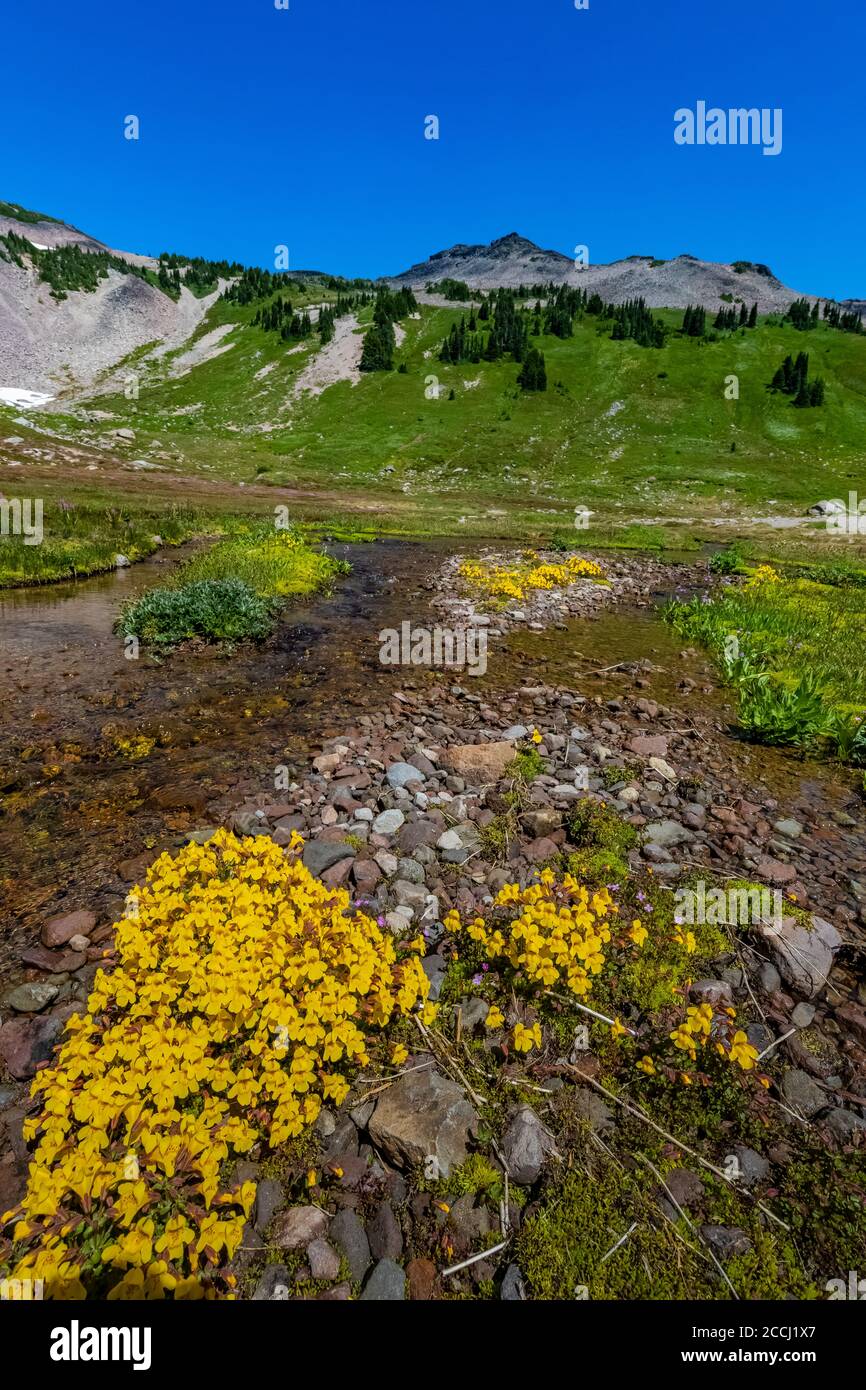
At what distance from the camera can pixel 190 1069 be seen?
3.97m

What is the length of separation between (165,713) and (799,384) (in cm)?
13749

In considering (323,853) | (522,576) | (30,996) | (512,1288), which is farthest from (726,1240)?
(522,576)

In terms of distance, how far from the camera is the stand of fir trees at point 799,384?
4222 inches

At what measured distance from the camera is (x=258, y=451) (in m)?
90.0

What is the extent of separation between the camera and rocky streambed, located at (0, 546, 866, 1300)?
3707 millimetres

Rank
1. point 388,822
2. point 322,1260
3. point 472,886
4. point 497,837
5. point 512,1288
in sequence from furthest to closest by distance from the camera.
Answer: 1. point 388,822
2. point 497,837
3. point 472,886
4. point 322,1260
5. point 512,1288

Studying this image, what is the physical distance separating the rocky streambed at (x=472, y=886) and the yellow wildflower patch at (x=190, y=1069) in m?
0.37

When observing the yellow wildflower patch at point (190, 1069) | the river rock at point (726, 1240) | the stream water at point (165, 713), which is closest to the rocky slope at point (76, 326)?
the stream water at point (165, 713)

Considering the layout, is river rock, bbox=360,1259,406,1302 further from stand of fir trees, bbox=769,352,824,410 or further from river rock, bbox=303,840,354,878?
stand of fir trees, bbox=769,352,824,410

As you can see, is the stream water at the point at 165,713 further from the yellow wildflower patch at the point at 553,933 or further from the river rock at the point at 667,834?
the yellow wildflower patch at the point at 553,933

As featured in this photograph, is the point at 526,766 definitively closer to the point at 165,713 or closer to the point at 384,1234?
the point at 384,1234

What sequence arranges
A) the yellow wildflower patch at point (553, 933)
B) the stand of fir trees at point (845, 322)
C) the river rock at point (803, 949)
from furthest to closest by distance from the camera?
the stand of fir trees at point (845, 322)
the river rock at point (803, 949)
the yellow wildflower patch at point (553, 933)

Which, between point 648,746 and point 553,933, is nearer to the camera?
point 553,933
